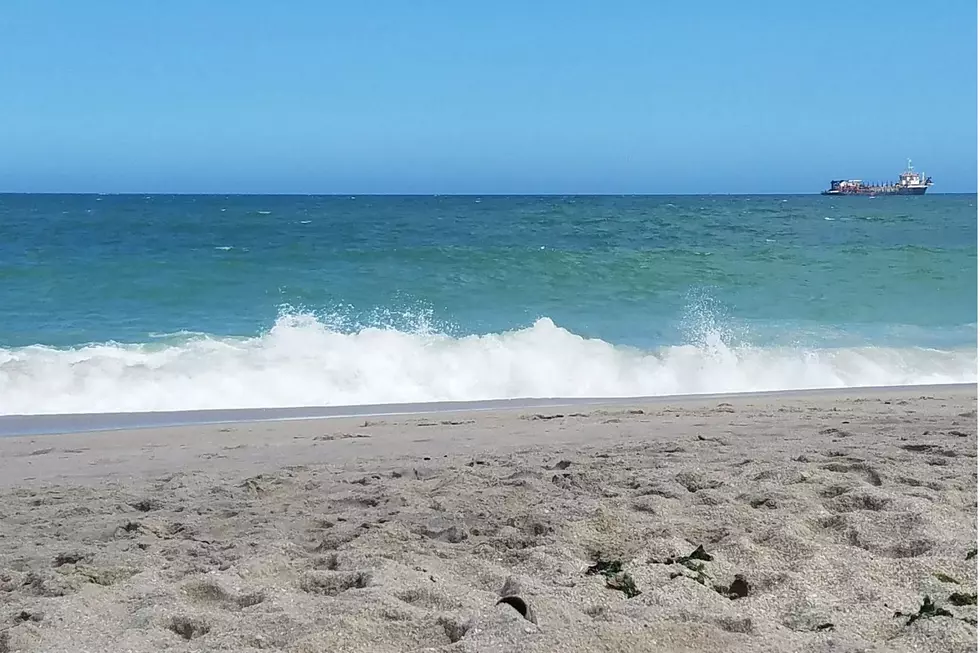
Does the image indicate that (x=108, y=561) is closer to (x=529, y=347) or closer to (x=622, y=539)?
(x=622, y=539)

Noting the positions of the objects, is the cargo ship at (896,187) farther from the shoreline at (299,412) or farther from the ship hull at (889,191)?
the shoreline at (299,412)

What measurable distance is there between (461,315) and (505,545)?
481 inches

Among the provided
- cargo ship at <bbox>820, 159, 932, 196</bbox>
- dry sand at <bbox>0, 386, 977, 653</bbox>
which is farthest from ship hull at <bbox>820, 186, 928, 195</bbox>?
dry sand at <bbox>0, 386, 977, 653</bbox>

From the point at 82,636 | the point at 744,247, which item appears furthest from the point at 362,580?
the point at 744,247

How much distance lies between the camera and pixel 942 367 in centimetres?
1186

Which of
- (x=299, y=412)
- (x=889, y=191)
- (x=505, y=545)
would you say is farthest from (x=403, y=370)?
(x=889, y=191)

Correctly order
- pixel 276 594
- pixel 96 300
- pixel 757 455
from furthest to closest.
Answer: pixel 96 300 → pixel 757 455 → pixel 276 594

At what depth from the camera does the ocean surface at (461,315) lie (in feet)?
34.6

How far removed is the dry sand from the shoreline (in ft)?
5.32

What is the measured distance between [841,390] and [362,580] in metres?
7.54

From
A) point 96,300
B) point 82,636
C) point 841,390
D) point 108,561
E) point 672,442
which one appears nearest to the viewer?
point 82,636

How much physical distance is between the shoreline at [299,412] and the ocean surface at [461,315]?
0.73 m

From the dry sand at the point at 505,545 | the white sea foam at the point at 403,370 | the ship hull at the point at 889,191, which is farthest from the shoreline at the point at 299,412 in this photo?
the ship hull at the point at 889,191

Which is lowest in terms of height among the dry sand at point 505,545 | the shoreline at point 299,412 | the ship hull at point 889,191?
the shoreline at point 299,412
